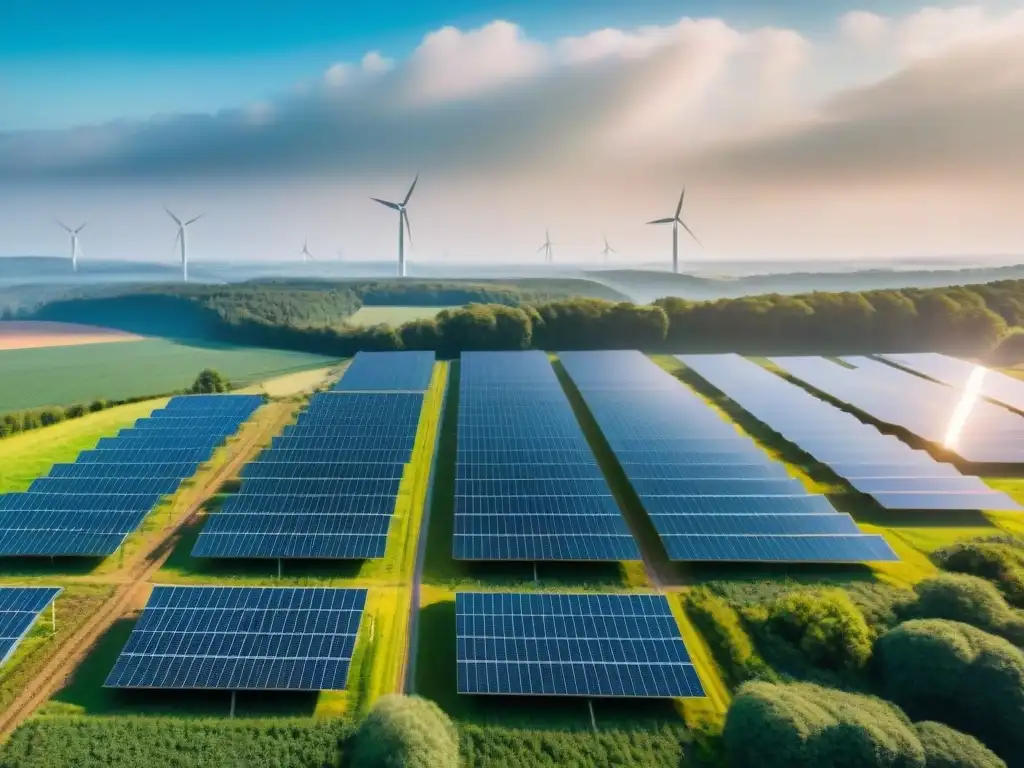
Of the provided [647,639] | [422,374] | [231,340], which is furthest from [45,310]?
[647,639]

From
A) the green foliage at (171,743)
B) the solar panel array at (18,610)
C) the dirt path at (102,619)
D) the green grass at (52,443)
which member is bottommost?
the green foliage at (171,743)

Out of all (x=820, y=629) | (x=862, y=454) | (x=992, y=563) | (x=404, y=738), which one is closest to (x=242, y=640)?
(x=404, y=738)

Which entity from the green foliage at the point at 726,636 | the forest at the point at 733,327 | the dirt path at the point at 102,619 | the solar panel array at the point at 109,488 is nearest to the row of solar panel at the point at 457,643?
the green foliage at the point at 726,636

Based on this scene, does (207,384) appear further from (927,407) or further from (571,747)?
(927,407)

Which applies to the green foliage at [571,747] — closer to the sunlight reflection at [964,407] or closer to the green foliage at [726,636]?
the green foliage at [726,636]

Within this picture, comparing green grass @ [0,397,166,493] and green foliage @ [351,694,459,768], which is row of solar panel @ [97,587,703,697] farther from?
green grass @ [0,397,166,493]

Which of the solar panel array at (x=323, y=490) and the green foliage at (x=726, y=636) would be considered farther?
the solar panel array at (x=323, y=490)

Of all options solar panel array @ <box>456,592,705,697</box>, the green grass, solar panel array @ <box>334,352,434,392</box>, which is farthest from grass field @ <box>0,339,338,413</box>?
solar panel array @ <box>456,592,705,697</box>
